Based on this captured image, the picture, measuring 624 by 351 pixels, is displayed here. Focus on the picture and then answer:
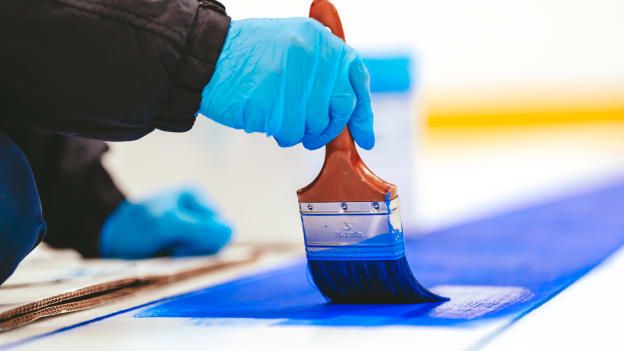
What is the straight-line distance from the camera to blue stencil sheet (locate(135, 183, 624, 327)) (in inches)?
36.1

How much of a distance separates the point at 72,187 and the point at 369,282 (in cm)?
90

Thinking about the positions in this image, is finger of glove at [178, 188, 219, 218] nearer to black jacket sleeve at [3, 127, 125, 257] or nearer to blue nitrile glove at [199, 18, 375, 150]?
black jacket sleeve at [3, 127, 125, 257]

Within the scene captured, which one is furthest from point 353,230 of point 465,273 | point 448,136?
point 448,136

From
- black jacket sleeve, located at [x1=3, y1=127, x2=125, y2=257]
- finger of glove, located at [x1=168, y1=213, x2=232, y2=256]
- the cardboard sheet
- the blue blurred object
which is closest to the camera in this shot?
the cardboard sheet

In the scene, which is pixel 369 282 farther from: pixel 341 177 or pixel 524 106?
pixel 524 106

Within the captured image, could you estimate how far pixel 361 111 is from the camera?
98cm

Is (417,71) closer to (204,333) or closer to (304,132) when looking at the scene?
(304,132)

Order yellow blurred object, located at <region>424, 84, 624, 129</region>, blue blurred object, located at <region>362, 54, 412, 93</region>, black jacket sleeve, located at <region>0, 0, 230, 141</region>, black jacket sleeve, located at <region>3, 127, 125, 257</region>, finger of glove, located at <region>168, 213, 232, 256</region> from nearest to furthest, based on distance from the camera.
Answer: black jacket sleeve, located at <region>0, 0, 230, 141</region>, black jacket sleeve, located at <region>3, 127, 125, 257</region>, finger of glove, located at <region>168, 213, 232, 256</region>, blue blurred object, located at <region>362, 54, 412, 93</region>, yellow blurred object, located at <region>424, 84, 624, 129</region>

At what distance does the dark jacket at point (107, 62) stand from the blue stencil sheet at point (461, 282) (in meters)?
0.29

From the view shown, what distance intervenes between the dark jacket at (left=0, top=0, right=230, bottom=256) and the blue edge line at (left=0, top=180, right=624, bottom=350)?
282 millimetres

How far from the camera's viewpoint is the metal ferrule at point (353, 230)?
0.92 m

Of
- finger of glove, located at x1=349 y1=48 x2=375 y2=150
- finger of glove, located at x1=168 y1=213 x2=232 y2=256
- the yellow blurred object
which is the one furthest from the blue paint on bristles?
the yellow blurred object

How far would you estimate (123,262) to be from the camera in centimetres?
161

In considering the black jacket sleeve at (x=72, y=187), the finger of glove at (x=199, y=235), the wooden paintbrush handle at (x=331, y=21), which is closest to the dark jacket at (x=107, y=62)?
the wooden paintbrush handle at (x=331, y=21)
